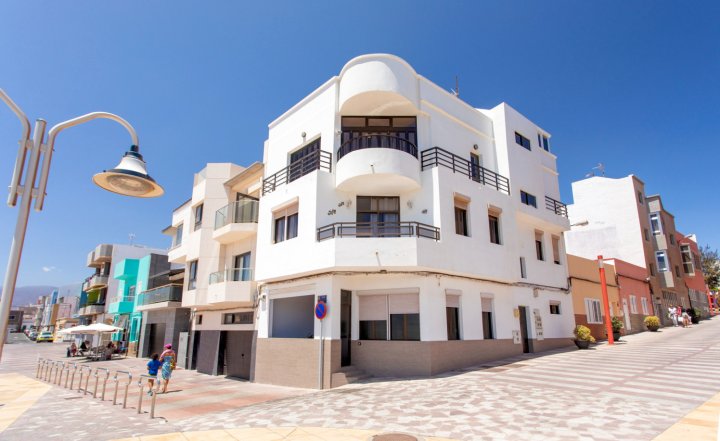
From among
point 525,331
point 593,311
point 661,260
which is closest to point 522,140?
point 525,331

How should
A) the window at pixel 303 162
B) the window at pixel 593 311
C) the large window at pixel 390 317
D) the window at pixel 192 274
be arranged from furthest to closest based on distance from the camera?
1. the window at pixel 593 311
2. the window at pixel 192 274
3. the window at pixel 303 162
4. the large window at pixel 390 317

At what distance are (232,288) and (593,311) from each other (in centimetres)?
2315

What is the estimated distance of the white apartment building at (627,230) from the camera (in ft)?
110

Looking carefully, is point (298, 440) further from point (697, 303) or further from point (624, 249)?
point (697, 303)

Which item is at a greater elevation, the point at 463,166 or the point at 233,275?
the point at 463,166

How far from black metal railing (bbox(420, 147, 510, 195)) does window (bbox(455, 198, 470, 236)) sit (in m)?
1.48

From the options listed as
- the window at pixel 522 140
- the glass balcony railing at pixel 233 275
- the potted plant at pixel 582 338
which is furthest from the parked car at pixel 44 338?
the potted plant at pixel 582 338

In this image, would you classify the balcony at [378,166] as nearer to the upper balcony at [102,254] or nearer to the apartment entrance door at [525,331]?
the apartment entrance door at [525,331]

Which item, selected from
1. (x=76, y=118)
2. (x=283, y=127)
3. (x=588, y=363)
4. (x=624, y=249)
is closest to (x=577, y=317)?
(x=588, y=363)

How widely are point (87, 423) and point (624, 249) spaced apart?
38285 millimetres

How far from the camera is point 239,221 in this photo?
21.6 meters

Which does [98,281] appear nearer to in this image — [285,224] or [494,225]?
[285,224]

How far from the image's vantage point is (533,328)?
20391mm

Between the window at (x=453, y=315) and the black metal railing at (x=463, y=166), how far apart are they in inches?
223
